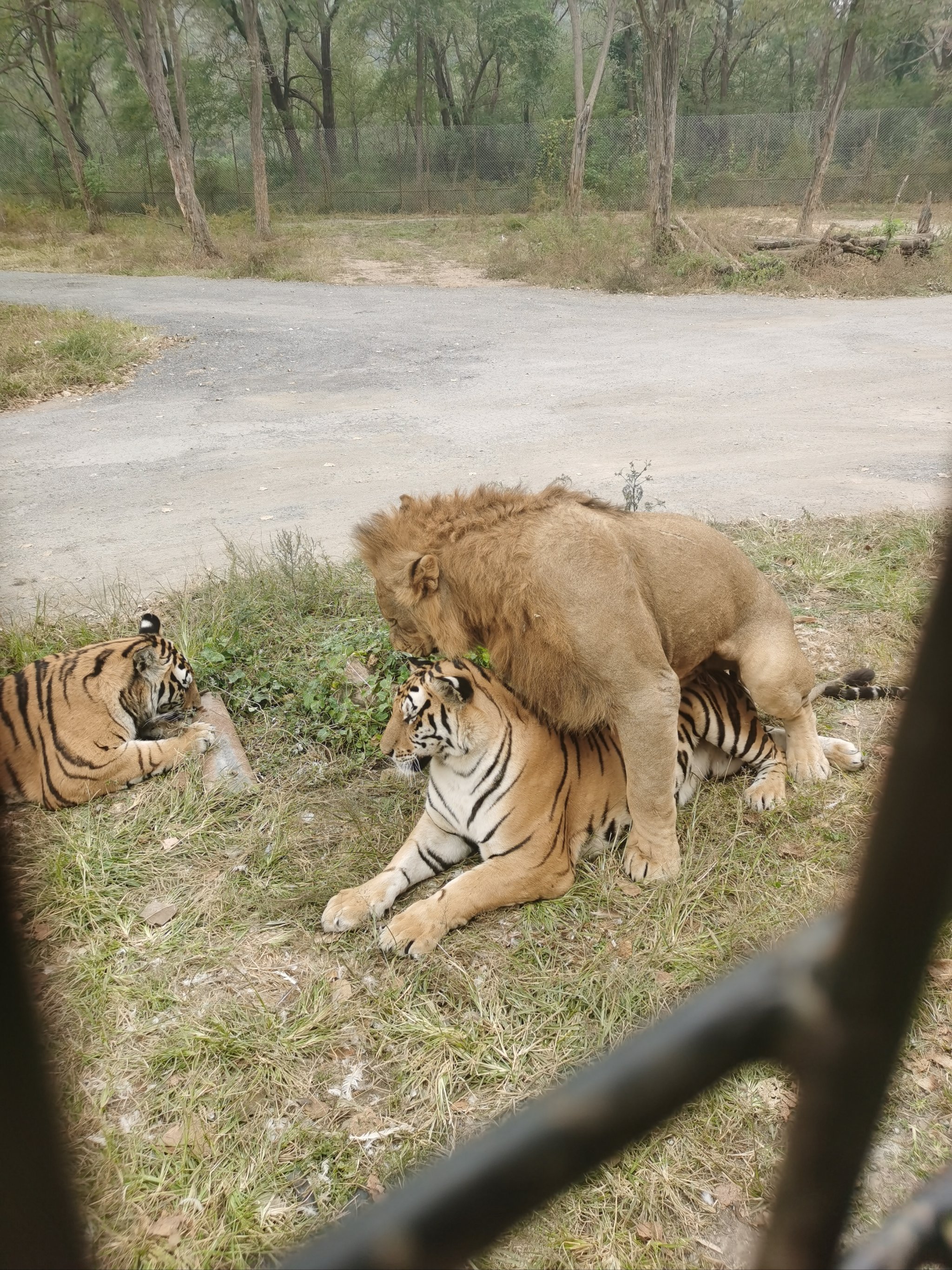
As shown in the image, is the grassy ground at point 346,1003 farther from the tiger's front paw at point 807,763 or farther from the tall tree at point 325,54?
the tall tree at point 325,54

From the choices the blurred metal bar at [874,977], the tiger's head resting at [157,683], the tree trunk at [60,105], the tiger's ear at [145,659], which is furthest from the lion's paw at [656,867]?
the tree trunk at [60,105]

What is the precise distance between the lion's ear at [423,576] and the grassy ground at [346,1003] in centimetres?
116

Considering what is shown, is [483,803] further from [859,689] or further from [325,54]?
[325,54]

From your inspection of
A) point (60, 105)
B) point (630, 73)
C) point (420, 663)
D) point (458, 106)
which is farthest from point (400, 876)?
point (458, 106)

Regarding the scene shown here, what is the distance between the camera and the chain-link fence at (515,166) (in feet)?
115

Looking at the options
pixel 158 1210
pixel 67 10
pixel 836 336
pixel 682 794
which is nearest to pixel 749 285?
pixel 836 336

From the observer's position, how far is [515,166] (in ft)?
128

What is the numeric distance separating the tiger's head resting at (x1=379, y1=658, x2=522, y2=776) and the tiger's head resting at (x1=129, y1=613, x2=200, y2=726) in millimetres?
1635

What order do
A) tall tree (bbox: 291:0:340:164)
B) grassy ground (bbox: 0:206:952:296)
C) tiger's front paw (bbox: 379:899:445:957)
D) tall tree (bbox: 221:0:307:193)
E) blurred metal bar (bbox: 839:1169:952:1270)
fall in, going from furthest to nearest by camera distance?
tall tree (bbox: 291:0:340:164) → tall tree (bbox: 221:0:307:193) → grassy ground (bbox: 0:206:952:296) → tiger's front paw (bbox: 379:899:445:957) → blurred metal bar (bbox: 839:1169:952:1270)

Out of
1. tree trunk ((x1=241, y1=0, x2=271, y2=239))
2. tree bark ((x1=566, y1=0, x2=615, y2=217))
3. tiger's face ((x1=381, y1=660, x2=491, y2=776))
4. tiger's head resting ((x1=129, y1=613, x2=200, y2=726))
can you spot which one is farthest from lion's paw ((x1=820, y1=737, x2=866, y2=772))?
tree trunk ((x1=241, y1=0, x2=271, y2=239))

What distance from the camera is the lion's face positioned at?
4.23 metres

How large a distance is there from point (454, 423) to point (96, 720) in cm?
Result: 680

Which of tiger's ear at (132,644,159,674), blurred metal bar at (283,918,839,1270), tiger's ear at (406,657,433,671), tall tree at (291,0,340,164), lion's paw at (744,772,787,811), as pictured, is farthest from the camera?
tall tree at (291,0,340,164)

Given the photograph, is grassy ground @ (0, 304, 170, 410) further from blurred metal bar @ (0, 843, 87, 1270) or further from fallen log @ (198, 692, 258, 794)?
blurred metal bar @ (0, 843, 87, 1270)
